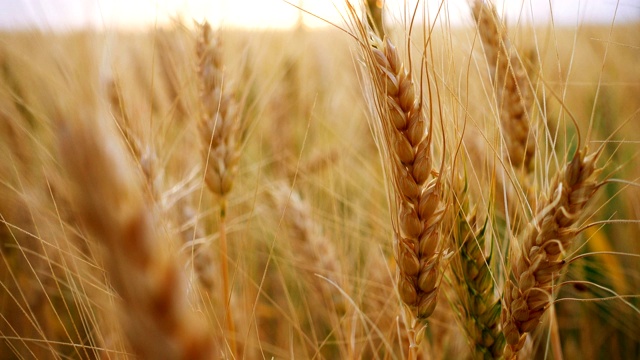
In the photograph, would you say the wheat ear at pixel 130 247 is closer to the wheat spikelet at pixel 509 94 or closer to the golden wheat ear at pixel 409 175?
the golden wheat ear at pixel 409 175

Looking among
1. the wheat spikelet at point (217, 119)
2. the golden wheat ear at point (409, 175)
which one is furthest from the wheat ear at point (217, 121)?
the golden wheat ear at point (409, 175)

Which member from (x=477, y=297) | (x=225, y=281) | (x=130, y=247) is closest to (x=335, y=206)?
(x=225, y=281)

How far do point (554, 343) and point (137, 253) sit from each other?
90cm

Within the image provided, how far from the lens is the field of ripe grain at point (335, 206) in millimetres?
395

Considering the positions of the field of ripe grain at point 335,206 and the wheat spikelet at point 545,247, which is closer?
the field of ripe grain at point 335,206

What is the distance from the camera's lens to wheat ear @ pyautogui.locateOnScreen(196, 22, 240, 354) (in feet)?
3.58

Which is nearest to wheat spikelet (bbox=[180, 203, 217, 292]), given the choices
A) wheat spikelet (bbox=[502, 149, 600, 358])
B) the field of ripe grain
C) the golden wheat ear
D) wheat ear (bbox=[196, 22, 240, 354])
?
the field of ripe grain

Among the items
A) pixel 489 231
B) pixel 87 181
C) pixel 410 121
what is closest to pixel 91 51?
pixel 87 181

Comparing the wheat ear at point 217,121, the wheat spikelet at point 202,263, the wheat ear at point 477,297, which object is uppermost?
the wheat ear at point 217,121

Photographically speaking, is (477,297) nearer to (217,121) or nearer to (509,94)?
(509,94)

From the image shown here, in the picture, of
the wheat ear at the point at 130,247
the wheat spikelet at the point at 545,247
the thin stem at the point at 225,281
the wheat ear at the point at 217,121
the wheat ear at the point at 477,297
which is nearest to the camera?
the wheat ear at the point at 130,247

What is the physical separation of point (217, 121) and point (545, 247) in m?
0.76

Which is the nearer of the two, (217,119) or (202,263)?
(217,119)

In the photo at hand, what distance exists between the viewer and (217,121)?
109cm
